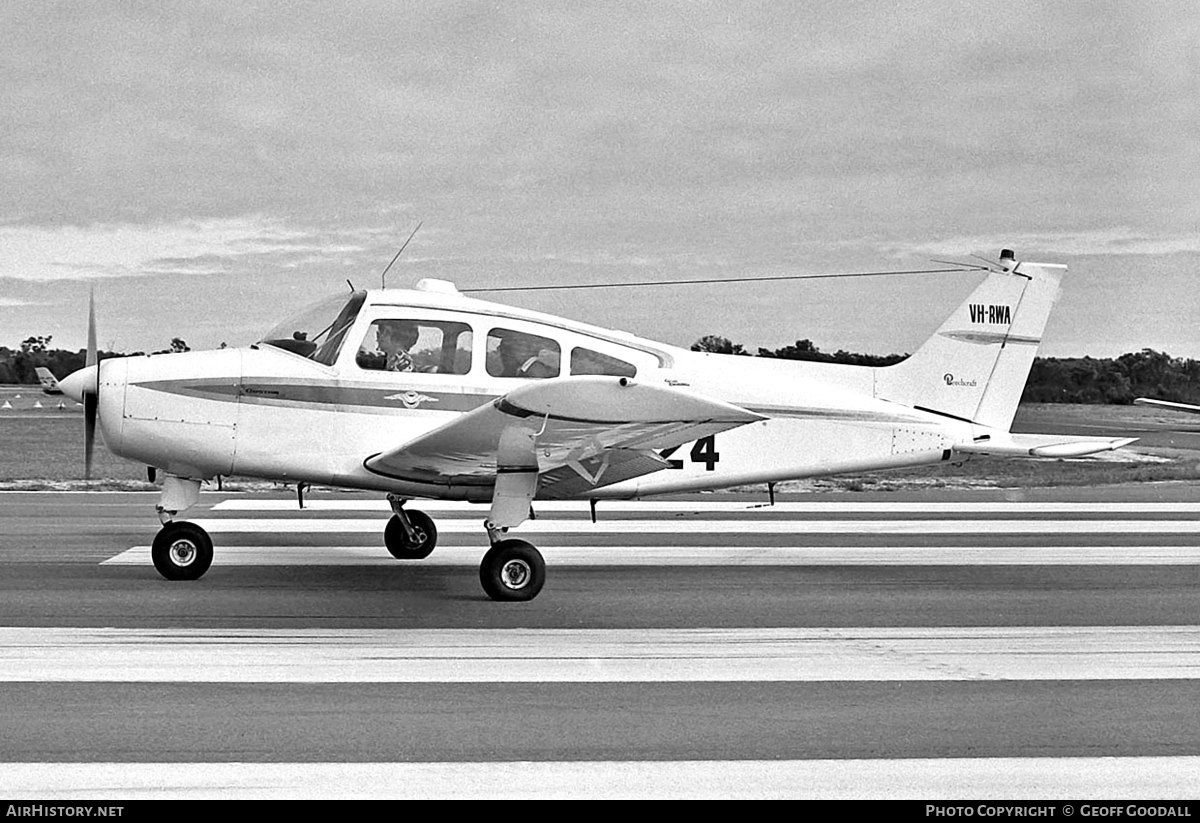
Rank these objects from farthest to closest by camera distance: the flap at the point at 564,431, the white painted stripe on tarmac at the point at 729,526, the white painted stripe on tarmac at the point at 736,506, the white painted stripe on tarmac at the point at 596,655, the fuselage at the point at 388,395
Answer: the white painted stripe on tarmac at the point at 736,506
the white painted stripe on tarmac at the point at 729,526
the fuselage at the point at 388,395
the flap at the point at 564,431
the white painted stripe on tarmac at the point at 596,655

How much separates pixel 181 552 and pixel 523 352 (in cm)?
297

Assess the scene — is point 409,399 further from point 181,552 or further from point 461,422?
point 181,552

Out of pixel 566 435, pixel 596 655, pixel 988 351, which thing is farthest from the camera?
pixel 988 351

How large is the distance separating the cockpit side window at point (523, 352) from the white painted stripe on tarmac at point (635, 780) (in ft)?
15.9

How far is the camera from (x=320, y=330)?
910cm

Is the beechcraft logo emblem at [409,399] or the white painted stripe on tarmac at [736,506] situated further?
the white painted stripe on tarmac at [736,506]

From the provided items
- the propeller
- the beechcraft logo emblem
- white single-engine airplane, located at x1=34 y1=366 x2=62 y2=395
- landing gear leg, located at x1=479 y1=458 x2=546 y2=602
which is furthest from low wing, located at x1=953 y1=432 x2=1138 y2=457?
white single-engine airplane, located at x1=34 y1=366 x2=62 y2=395

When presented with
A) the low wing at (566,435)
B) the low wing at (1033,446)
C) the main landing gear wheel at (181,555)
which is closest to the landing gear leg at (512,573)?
the low wing at (566,435)

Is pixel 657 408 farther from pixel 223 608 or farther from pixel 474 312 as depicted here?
pixel 223 608

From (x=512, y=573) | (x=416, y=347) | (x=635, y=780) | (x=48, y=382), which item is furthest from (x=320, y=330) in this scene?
(x=635, y=780)

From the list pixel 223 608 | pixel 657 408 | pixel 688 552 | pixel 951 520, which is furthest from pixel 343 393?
pixel 951 520

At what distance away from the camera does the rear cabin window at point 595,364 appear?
360 inches

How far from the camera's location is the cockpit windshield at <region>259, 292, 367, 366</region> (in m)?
8.98

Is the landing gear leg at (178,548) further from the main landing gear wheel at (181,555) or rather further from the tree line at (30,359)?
the tree line at (30,359)
